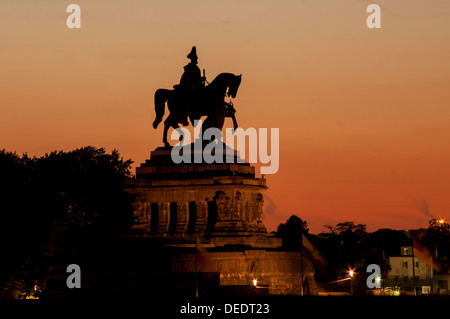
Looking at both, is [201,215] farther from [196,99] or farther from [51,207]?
[51,207]

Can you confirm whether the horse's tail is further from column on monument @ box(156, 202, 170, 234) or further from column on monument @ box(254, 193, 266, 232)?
column on monument @ box(254, 193, 266, 232)

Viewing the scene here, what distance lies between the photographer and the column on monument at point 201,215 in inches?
3351

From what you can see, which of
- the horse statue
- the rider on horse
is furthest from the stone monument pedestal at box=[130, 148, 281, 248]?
the rider on horse

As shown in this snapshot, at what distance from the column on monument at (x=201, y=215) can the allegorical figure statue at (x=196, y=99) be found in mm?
4894

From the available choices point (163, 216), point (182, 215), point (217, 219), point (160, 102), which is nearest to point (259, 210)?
point (217, 219)

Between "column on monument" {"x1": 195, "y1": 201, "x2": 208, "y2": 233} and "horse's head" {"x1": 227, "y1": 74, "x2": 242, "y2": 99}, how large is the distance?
7.10 m

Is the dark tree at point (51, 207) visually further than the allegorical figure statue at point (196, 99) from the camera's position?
Yes

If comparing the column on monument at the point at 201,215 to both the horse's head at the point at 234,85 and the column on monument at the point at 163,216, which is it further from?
the horse's head at the point at 234,85

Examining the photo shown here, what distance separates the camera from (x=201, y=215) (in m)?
85.4

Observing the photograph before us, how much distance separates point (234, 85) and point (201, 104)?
92.6 inches
